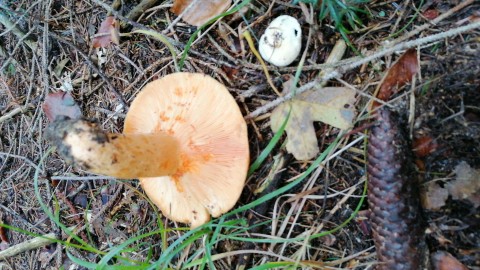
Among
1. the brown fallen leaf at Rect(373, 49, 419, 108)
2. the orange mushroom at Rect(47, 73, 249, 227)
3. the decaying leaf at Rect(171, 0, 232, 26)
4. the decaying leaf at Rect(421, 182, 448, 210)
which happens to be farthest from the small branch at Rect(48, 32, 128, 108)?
the decaying leaf at Rect(421, 182, 448, 210)

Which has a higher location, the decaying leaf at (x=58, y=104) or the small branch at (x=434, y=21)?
the small branch at (x=434, y=21)

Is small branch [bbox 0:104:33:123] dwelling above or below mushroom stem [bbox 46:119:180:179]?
below

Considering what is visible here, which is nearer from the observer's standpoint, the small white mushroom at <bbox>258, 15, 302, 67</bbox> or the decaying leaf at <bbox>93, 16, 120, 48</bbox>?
the small white mushroom at <bbox>258, 15, 302, 67</bbox>

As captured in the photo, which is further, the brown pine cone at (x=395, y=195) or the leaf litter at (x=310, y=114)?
the leaf litter at (x=310, y=114)

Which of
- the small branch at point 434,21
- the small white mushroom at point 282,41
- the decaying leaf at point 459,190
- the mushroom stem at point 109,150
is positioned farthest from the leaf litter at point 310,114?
the mushroom stem at point 109,150

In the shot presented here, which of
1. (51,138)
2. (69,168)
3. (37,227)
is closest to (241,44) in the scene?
(51,138)

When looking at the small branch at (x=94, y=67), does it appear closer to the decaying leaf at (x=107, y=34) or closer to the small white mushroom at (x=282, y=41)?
the decaying leaf at (x=107, y=34)

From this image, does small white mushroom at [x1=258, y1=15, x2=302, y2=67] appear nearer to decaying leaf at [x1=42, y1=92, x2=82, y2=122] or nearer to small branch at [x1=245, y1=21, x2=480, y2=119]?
small branch at [x1=245, y1=21, x2=480, y2=119]
